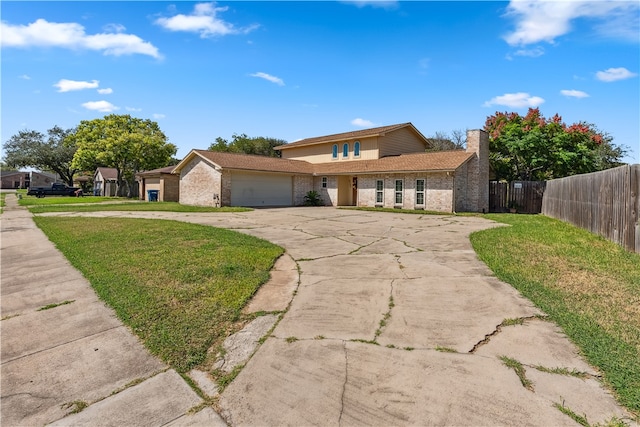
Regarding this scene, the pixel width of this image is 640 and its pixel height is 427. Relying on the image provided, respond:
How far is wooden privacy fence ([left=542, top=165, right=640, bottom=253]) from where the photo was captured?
681 centimetres

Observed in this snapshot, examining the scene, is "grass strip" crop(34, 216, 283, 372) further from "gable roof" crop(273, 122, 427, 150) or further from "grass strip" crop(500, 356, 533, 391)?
"gable roof" crop(273, 122, 427, 150)

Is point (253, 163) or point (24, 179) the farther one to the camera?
point (24, 179)

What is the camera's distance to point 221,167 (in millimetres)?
19938

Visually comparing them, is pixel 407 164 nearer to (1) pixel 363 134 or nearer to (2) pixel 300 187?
(1) pixel 363 134

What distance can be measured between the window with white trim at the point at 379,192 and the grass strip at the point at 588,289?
12692 mm

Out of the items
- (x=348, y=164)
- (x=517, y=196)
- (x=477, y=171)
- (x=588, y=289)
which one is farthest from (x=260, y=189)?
(x=588, y=289)

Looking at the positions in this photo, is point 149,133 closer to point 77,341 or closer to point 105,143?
point 105,143

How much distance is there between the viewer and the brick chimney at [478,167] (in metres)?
18.5

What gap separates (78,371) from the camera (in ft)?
9.32

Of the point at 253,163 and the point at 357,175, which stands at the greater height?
the point at 253,163

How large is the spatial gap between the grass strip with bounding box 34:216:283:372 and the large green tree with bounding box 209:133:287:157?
139ft

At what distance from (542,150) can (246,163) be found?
17.7 meters

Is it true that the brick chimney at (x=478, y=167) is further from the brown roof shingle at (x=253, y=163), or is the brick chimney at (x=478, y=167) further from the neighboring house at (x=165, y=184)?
the neighboring house at (x=165, y=184)

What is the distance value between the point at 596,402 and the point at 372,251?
5024mm
